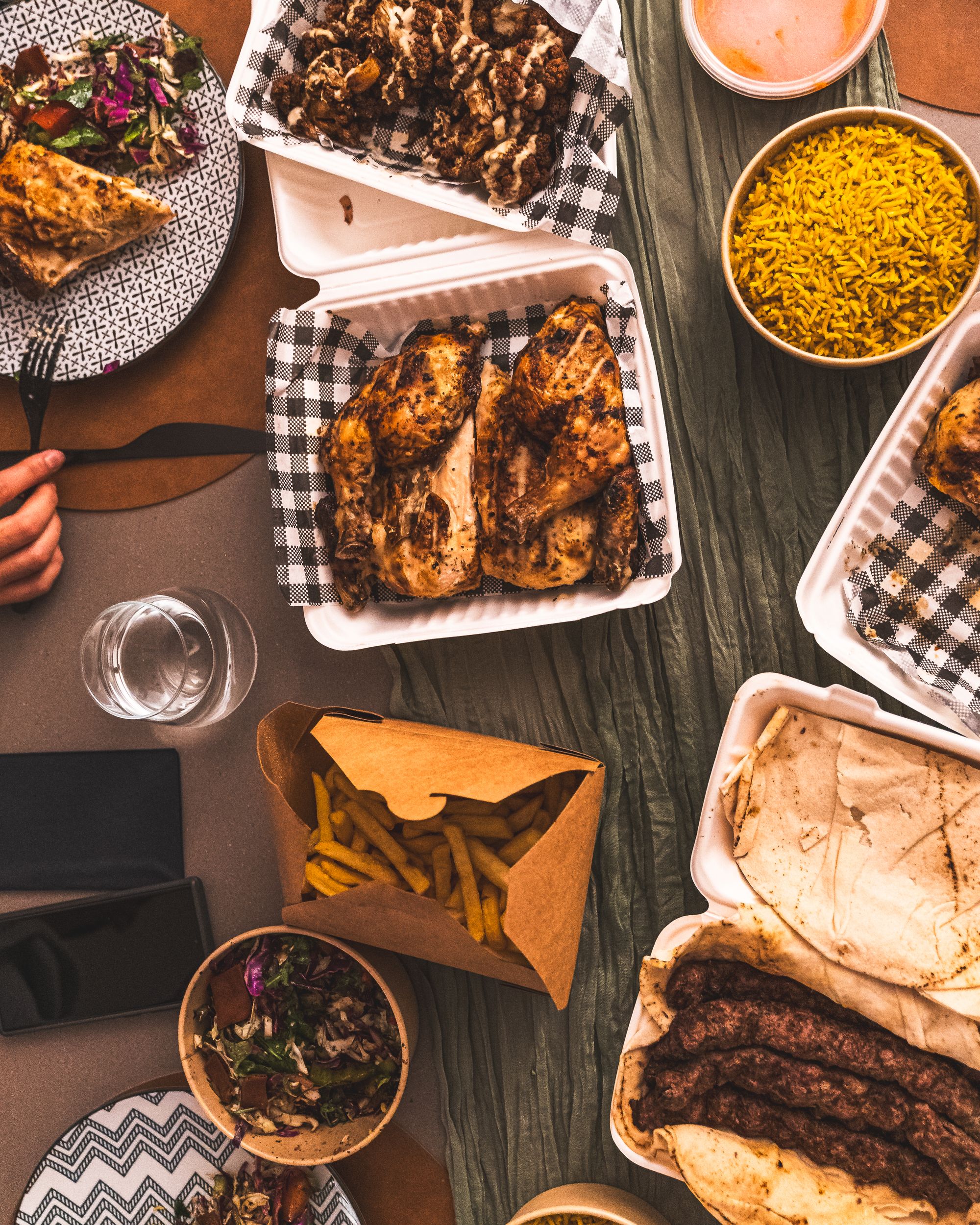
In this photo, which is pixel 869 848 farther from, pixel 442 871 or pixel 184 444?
pixel 184 444

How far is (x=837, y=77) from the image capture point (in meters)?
1.73

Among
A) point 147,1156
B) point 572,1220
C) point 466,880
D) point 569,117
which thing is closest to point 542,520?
point 466,880

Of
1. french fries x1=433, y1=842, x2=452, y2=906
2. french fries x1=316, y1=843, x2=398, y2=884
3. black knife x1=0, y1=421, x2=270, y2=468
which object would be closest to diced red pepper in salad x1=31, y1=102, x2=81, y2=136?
black knife x1=0, y1=421, x2=270, y2=468

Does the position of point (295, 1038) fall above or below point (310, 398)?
below

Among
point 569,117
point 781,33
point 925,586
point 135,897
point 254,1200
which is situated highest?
point 781,33

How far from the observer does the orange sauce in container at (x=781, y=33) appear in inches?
67.6

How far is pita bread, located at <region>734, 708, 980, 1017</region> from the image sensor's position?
1.57m

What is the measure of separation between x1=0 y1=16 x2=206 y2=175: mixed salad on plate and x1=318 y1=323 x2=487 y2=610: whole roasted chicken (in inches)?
28.9

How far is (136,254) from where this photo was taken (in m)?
1.95

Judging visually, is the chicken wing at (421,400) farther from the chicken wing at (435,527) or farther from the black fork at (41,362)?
the black fork at (41,362)

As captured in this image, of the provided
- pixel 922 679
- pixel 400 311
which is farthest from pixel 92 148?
pixel 922 679

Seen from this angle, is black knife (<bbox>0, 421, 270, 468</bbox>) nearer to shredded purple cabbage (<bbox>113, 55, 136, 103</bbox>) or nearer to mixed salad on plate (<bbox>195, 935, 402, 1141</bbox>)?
shredded purple cabbage (<bbox>113, 55, 136, 103</bbox>)

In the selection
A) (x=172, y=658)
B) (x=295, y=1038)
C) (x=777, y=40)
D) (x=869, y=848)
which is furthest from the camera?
(x=172, y=658)

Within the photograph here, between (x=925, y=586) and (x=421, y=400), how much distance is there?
3.49 ft
